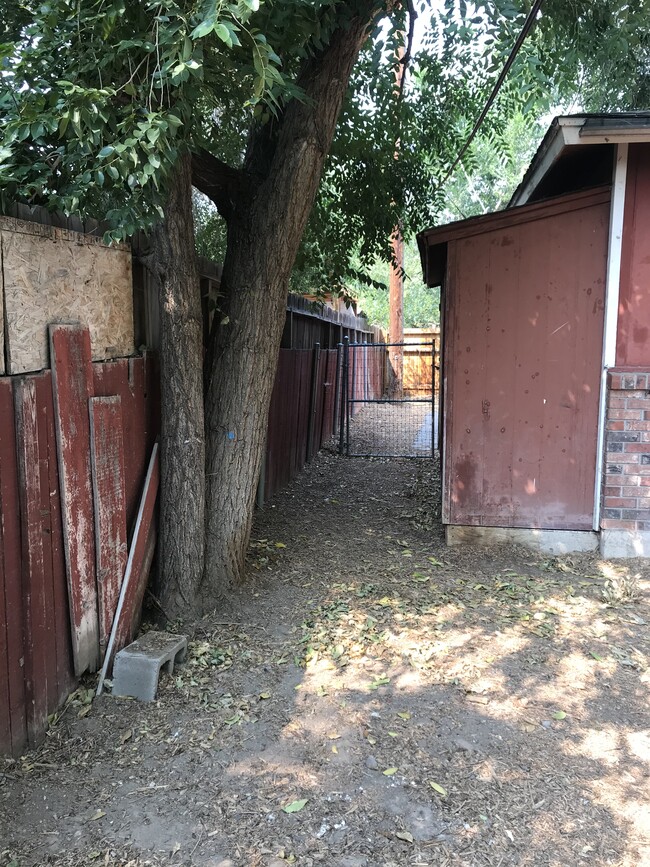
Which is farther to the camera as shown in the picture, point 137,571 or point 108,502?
point 137,571

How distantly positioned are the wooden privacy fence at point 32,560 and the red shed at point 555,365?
308cm

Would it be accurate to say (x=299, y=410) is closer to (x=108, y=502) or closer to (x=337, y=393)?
(x=337, y=393)

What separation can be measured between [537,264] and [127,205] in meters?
3.25

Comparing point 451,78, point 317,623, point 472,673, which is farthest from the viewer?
point 451,78

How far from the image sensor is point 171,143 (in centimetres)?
276

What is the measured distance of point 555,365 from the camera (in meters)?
4.98

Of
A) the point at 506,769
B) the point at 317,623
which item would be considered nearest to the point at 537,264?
the point at 317,623

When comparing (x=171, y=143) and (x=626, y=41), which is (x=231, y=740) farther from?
(x=626, y=41)

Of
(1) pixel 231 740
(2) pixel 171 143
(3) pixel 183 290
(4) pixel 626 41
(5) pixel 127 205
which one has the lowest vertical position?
(1) pixel 231 740

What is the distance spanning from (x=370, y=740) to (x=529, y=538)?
278cm

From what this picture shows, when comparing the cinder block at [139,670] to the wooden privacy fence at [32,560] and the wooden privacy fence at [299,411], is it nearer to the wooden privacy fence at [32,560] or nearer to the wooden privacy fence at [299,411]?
the wooden privacy fence at [32,560]

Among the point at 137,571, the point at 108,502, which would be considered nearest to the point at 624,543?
the point at 137,571

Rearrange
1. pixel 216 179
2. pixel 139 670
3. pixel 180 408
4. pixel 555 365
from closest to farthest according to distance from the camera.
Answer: pixel 139 670
pixel 180 408
pixel 216 179
pixel 555 365

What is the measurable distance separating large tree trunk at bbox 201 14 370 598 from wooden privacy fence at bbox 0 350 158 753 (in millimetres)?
1025
